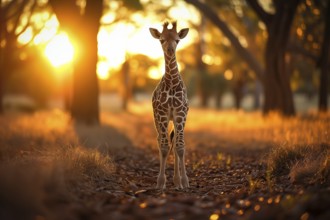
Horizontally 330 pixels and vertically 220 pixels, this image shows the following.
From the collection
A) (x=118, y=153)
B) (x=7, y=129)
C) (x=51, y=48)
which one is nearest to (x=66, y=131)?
(x=7, y=129)

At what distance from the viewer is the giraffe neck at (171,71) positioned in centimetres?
762

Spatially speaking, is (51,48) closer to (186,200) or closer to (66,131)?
(66,131)

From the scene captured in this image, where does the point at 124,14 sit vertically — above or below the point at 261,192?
above

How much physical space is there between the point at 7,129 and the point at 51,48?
11.0 meters

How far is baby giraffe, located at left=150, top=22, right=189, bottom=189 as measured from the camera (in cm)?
734

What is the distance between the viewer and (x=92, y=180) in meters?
7.02

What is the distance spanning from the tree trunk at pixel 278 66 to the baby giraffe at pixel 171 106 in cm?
1072

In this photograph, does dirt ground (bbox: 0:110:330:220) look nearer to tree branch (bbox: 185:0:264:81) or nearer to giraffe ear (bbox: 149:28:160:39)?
giraffe ear (bbox: 149:28:160:39)

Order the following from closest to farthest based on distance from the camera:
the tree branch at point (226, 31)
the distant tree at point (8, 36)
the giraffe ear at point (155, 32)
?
the giraffe ear at point (155, 32) < the tree branch at point (226, 31) < the distant tree at point (8, 36)

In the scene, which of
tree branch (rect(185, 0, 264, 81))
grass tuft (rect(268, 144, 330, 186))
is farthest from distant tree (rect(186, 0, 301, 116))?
grass tuft (rect(268, 144, 330, 186))

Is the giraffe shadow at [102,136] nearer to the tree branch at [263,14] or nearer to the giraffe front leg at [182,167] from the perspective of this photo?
the giraffe front leg at [182,167]

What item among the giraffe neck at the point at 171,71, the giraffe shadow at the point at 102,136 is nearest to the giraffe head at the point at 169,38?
the giraffe neck at the point at 171,71

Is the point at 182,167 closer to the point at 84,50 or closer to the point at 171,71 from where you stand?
the point at 171,71

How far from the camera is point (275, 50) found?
58.9 feet
